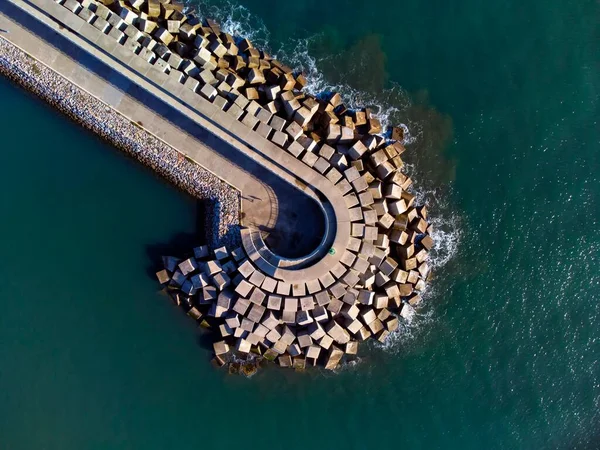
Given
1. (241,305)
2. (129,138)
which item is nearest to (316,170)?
(241,305)

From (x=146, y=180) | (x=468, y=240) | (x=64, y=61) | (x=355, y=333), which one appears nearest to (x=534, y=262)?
(x=468, y=240)

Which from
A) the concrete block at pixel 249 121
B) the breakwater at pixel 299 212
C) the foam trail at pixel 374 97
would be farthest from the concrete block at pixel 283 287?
the concrete block at pixel 249 121

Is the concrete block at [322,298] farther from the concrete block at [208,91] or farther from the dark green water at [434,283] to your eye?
the concrete block at [208,91]

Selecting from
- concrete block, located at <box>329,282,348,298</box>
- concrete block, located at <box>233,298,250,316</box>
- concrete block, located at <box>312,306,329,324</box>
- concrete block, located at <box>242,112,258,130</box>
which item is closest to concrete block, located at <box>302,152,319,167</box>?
concrete block, located at <box>242,112,258,130</box>

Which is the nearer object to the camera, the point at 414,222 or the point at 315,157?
the point at 315,157

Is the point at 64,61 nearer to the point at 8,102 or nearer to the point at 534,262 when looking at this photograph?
the point at 8,102

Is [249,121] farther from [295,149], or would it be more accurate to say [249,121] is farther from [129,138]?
[129,138]
